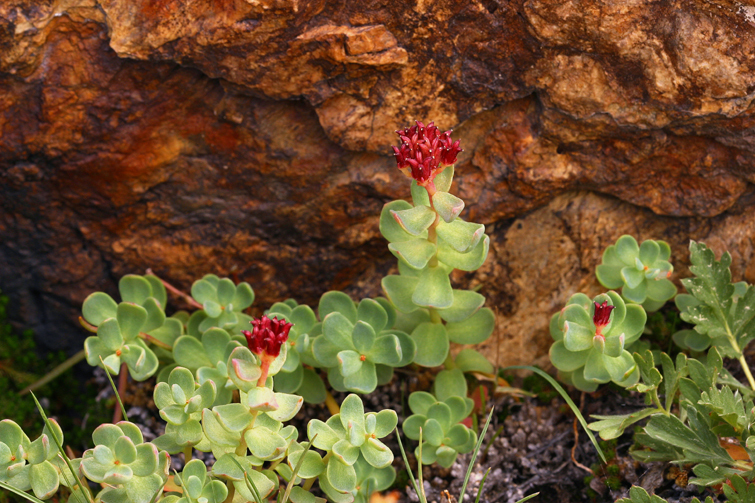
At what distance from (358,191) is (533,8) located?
991 mm

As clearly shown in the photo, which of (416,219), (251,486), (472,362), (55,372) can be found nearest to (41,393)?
(55,372)

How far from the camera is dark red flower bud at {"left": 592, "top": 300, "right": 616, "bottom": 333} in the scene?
92.0 inches

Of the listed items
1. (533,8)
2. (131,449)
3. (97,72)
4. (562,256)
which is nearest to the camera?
(131,449)

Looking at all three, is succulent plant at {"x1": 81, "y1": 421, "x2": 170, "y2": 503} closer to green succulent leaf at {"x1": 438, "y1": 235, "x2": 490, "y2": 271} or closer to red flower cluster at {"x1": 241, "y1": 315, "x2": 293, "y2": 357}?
red flower cluster at {"x1": 241, "y1": 315, "x2": 293, "y2": 357}

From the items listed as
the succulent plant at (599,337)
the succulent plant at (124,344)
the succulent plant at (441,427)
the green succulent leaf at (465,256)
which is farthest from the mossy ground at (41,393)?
the succulent plant at (599,337)

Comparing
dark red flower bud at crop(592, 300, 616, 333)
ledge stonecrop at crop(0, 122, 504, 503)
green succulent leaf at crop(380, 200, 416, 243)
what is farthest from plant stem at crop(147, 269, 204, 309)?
dark red flower bud at crop(592, 300, 616, 333)

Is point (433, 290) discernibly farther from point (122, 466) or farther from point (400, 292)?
point (122, 466)

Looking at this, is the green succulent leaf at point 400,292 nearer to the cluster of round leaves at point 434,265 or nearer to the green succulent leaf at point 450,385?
the cluster of round leaves at point 434,265

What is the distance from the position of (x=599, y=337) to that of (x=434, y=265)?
2.06 feet

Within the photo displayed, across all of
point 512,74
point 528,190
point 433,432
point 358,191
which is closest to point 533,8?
point 512,74

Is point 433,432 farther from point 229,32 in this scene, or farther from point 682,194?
point 229,32

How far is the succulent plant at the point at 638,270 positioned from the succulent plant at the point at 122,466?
1.84 meters

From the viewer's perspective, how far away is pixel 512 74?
252 cm

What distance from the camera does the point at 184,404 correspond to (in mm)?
2164
